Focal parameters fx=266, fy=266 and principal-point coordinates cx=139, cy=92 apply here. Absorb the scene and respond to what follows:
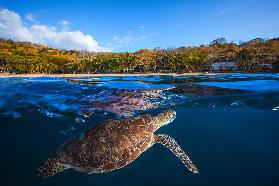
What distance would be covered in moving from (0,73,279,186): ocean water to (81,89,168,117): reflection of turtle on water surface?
7 centimetres

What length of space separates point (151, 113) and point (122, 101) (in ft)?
→ 13.2

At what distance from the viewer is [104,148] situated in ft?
30.2

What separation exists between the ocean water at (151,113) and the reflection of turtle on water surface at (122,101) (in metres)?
0.07

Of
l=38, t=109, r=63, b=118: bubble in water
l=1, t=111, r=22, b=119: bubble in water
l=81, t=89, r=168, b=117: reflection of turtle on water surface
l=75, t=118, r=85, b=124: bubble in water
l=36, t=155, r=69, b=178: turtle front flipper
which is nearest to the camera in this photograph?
l=36, t=155, r=69, b=178: turtle front flipper

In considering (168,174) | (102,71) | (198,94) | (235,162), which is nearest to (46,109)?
(168,174)

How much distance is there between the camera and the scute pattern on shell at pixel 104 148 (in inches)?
357

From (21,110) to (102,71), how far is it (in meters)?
65.0

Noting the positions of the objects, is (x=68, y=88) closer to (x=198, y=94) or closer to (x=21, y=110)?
(x=21, y=110)

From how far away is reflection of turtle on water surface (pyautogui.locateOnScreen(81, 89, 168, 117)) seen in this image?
1747 centimetres

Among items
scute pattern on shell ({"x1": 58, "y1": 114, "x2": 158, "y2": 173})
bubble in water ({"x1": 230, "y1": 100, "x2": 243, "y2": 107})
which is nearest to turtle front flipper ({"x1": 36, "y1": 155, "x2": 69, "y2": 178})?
scute pattern on shell ({"x1": 58, "y1": 114, "x2": 158, "y2": 173})

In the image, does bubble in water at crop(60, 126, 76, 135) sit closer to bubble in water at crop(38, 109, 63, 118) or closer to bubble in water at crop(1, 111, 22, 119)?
bubble in water at crop(38, 109, 63, 118)

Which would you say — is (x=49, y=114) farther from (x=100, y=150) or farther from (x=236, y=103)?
(x=236, y=103)

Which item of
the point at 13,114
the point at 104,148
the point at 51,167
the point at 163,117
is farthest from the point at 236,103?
the point at 13,114

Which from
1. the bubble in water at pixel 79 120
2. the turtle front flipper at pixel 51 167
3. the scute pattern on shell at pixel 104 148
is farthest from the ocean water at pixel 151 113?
the scute pattern on shell at pixel 104 148
